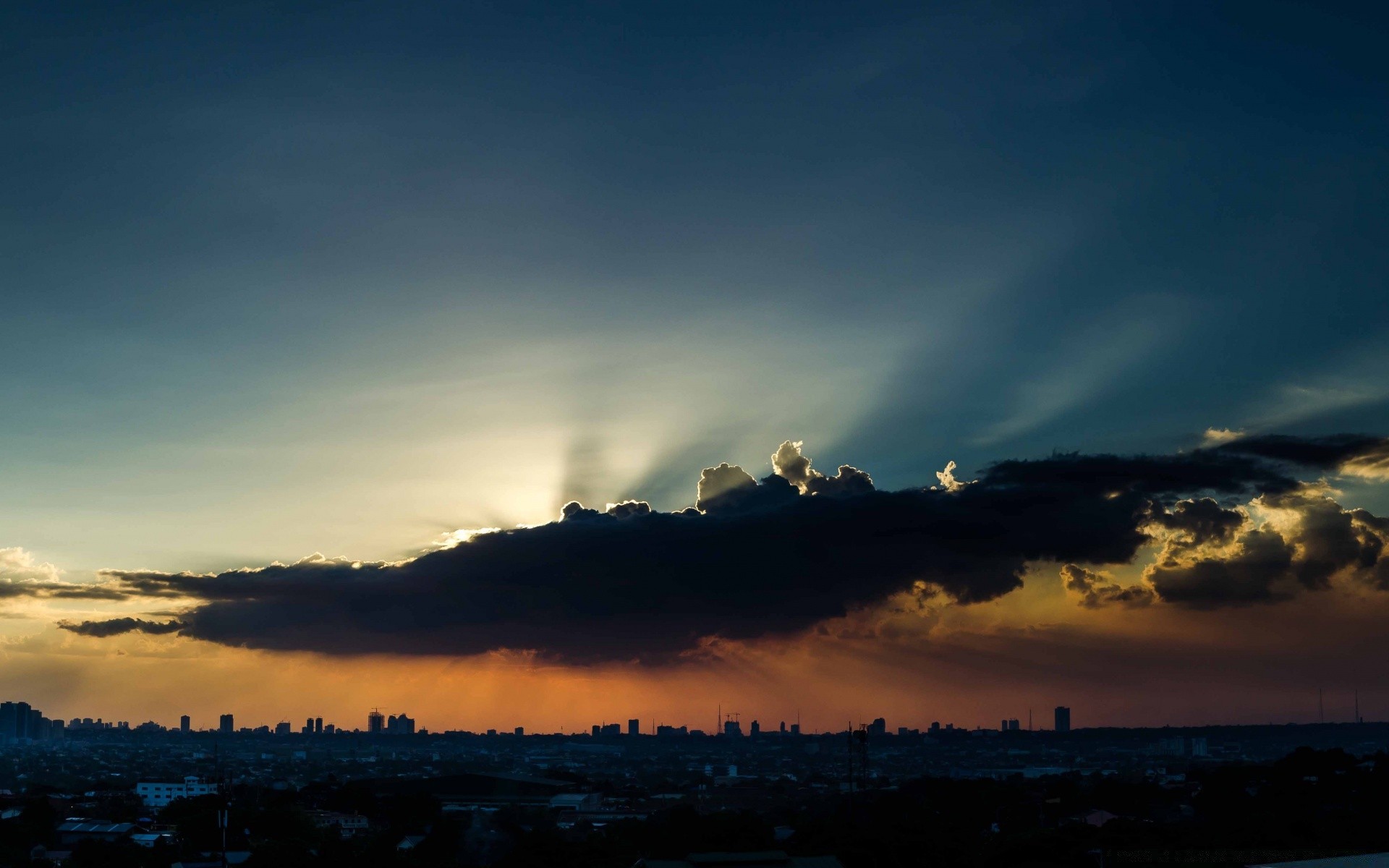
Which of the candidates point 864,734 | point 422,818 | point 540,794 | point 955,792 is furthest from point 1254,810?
point 540,794

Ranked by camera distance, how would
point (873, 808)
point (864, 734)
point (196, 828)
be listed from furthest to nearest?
1. point (873, 808)
2. point (196, 828)
3. point (864, 734)

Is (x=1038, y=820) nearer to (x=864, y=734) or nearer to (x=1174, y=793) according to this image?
(x=864, y=734)

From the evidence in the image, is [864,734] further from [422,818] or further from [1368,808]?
[422,818]

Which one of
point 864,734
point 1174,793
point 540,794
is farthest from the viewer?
point 540,794

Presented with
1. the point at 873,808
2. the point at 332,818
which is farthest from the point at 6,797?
the point at 873,808

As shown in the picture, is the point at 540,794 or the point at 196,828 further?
the point at 540,794

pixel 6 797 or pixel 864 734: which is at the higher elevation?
pixel 864 734
